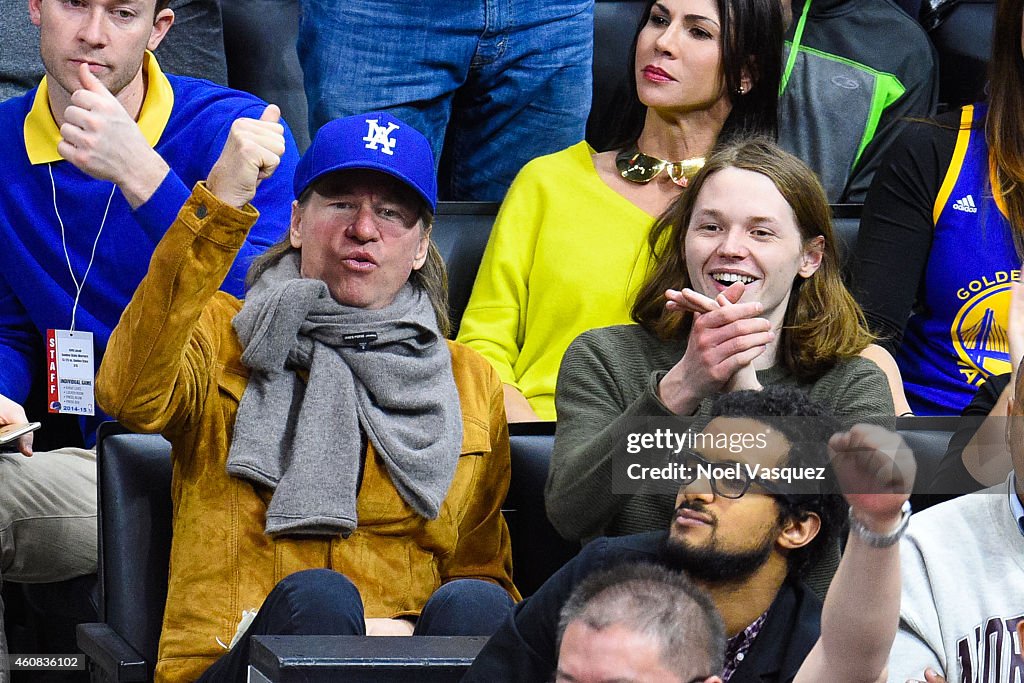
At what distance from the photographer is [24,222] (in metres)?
2.23

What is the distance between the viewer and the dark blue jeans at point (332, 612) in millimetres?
1560

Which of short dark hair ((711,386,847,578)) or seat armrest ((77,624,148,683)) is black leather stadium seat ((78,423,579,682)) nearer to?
seat armrest ((77,624,148,683))

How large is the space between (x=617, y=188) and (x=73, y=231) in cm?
82

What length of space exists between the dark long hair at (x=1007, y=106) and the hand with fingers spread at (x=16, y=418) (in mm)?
1329

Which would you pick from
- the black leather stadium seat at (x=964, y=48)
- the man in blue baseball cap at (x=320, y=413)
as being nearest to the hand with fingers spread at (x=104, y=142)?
the man in blue baseball cap at (x=320, y=413)

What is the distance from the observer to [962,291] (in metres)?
2.02

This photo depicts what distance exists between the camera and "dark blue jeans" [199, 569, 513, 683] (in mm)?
1560

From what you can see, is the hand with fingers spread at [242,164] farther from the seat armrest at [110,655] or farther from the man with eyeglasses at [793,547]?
the man with eyeglasses at [793,547]

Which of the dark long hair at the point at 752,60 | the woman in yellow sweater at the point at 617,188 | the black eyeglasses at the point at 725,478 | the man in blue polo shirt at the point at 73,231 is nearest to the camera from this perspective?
the black eyeglasses at the point at 725,478

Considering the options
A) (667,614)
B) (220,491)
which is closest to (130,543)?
(220,491)

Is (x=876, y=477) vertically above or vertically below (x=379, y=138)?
below

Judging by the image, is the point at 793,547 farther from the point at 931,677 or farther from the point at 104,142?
the point at 104,142

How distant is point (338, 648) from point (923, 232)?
3.66 feet

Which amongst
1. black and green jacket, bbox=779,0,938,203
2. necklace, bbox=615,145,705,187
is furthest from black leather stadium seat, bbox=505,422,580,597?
black and green jacket, bbox=779,0,938,203
